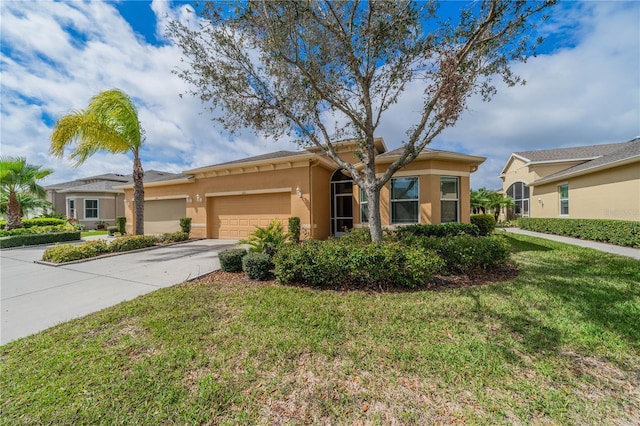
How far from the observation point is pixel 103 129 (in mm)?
10938

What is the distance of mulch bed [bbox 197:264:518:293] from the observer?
5375mm

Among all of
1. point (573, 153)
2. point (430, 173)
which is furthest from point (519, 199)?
point (430, 173)

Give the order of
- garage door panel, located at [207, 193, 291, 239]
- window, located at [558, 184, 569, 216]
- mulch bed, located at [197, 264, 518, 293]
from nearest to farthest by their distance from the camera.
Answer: mulch bed, located at [197, 264, 518, 293], garage door panel, located at [207, 193, 291, 239], window, located at [558, 184, 569, 216]

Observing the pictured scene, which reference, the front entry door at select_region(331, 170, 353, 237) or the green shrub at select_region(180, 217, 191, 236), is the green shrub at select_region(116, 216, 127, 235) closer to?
the green shrub at select_region(180, 217, 191, 236)

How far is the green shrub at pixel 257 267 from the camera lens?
20.0 feet

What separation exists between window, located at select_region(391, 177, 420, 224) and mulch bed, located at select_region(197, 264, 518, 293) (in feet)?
14.4

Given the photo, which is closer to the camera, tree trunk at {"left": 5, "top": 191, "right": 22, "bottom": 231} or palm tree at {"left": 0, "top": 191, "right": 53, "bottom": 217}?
tree trunk at {"left": 5, "top": 191, "right": 22, "bottom": 231}

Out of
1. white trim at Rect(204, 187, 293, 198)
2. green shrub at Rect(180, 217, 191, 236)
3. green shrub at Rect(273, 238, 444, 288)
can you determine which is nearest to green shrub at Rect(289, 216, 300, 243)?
white trim at Rect(204, 187, 293, 198)

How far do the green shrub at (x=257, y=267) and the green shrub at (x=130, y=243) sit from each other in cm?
745

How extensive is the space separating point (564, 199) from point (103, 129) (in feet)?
83.8

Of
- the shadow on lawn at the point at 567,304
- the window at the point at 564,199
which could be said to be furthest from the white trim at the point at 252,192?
the window at the point at 564,199

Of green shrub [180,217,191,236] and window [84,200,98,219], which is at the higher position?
window [84,200,98,219]

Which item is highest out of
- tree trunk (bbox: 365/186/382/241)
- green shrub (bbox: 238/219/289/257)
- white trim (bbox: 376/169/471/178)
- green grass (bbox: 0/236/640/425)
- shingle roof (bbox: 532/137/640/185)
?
shingle roof (bbox: 532/137/640/185)

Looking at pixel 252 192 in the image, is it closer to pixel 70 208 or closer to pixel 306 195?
pixel 306 195
